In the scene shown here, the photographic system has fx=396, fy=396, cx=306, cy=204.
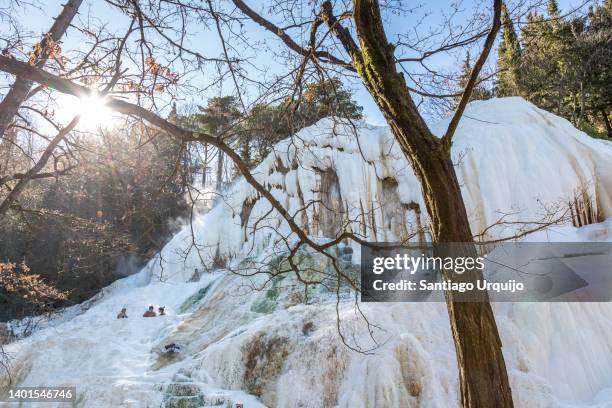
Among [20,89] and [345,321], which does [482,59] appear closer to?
[20,89]

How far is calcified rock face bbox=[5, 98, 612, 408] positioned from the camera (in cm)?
414

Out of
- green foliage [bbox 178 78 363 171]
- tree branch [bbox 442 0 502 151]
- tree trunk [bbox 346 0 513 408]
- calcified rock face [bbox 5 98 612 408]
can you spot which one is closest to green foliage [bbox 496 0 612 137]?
calcified rock face [bbox 5 98 612 408]

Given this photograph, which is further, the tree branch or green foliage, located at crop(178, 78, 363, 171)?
green foliage, located at crop(178, 78, 363, 171)

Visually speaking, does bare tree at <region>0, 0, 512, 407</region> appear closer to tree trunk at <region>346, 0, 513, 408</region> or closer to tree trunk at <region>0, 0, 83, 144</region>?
tree trunk at <region>346, 0, 513, 408</region>

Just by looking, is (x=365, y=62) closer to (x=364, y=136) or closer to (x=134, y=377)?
(x=134, y=377)

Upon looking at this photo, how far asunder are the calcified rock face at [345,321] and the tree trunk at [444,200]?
47 centimetres

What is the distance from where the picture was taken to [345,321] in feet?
16.2

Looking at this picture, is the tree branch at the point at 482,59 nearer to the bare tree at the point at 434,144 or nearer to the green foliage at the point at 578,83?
the bare tree at the point at 434,144

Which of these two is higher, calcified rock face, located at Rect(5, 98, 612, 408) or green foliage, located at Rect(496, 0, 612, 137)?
green foliage, located at Rect(496, 0, 612, 137)

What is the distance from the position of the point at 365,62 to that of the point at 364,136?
26.1ft

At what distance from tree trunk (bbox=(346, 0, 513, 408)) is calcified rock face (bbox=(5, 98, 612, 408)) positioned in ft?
1.55

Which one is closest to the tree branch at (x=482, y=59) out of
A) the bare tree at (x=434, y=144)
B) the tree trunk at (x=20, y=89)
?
the bare tree at (x=434, y=144)

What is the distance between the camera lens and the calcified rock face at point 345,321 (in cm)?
414

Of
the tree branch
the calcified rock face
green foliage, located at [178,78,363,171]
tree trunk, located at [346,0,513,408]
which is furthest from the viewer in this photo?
the calcified rock face
